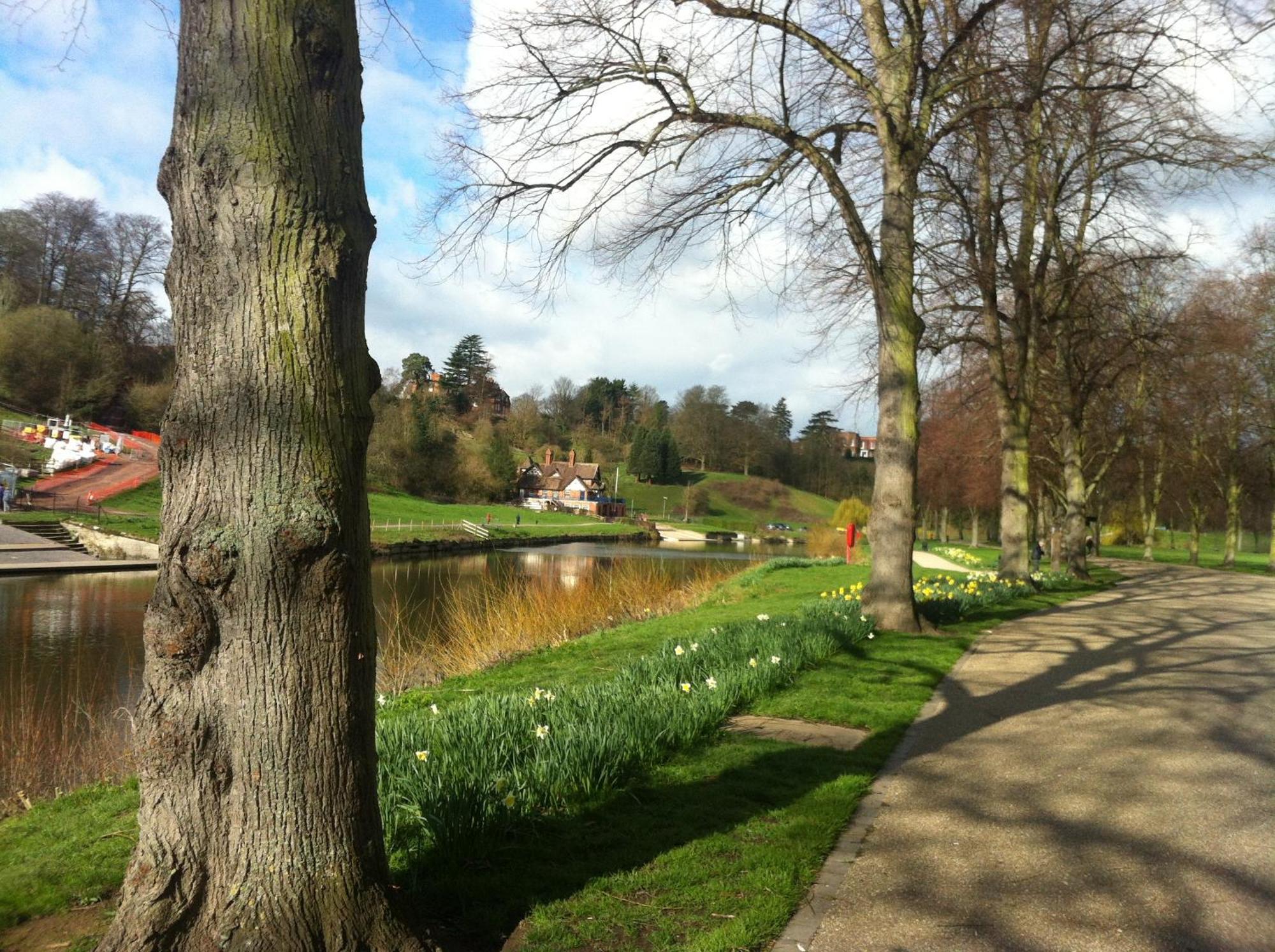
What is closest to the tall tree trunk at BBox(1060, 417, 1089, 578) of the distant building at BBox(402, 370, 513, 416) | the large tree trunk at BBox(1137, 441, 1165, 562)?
the large tree trunk at BBox(1137, 441, 1165, 562)

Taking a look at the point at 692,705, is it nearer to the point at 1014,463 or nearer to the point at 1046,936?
the point at 1046,936

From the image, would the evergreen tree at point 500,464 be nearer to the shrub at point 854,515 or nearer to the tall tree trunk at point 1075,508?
the shrub at point 854,515

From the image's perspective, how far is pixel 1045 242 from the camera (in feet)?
62.0

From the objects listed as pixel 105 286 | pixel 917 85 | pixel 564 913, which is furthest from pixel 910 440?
pixel 105 286

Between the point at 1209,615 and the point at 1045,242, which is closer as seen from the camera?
the point at 1209,615

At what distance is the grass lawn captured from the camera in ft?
11.7

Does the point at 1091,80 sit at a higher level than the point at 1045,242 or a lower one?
higher

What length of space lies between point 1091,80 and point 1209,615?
8601mm

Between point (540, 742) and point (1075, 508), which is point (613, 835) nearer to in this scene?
point (540, 742)

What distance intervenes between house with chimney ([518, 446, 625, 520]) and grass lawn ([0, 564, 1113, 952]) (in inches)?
3481

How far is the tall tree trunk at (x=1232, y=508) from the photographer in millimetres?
32375

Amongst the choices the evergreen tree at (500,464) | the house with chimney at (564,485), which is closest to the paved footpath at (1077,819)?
the evergreen tree at (500,464)

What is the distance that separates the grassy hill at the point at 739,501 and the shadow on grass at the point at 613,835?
Answer: 299ft

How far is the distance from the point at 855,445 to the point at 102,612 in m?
115
